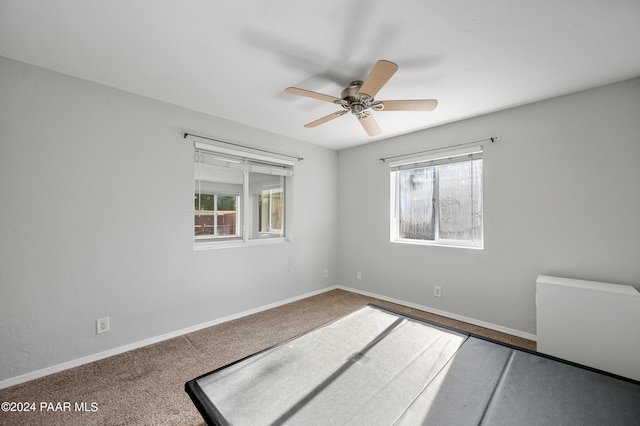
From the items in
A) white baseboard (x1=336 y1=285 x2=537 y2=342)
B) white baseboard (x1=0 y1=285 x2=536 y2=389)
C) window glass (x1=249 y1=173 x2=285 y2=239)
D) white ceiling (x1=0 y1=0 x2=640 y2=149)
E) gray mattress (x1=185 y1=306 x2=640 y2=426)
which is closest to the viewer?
gray mattress (x1=185 y1=306 x2=640 y2=426)

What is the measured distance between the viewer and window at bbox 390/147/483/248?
11.0 feet

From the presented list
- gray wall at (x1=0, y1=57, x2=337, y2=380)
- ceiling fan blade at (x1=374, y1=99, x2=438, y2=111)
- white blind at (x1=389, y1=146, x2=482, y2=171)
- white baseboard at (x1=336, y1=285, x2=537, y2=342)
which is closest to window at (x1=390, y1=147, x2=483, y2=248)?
white blind at (x1=389, y1=146, x2=482, y2=171)

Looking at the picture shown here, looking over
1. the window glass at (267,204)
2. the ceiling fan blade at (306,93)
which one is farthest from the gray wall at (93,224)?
the ceiling fan blade at (306,93)

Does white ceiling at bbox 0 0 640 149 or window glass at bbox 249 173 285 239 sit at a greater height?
white ceiling at bbox 0 0 640 149

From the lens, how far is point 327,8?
1.60 metres

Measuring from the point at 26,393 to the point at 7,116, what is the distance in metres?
2.04

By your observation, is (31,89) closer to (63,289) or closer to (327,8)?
(63,289)

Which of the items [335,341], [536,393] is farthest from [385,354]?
[536,393]

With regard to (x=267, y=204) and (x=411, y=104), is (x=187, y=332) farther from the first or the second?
(x=411, y=104)

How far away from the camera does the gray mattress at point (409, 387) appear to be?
116 centimetres

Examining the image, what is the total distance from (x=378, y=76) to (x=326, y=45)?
0.44 metres

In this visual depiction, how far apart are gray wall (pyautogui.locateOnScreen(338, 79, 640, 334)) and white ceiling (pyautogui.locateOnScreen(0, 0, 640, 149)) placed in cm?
30

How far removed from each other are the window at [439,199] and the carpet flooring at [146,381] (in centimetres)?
109

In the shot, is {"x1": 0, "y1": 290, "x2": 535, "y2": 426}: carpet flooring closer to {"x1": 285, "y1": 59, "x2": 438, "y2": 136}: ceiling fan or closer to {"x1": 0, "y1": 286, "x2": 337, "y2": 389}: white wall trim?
{"x1": 0, "y1": 286, "x2": 337, "y2": 389}: white wall trim
